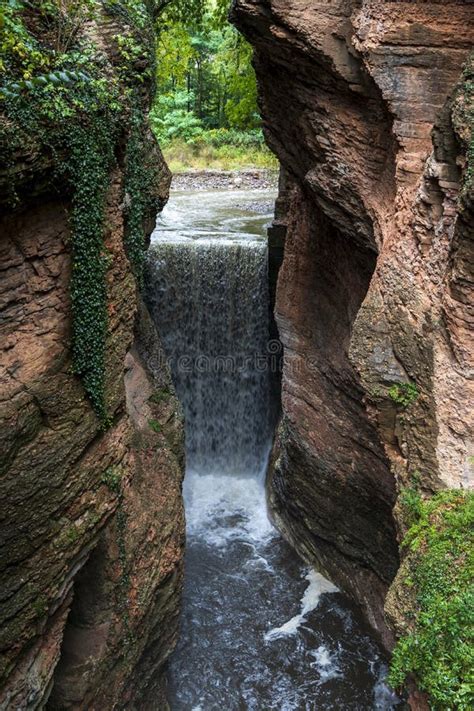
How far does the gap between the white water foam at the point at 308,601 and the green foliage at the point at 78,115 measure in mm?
5074

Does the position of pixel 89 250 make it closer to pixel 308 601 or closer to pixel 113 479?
pixel 113 479

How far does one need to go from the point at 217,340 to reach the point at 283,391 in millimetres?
2801

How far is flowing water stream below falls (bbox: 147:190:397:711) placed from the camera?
838 centimetres

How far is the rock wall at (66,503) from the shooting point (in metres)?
5.14

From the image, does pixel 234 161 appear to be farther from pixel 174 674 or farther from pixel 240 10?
pixel 174 674

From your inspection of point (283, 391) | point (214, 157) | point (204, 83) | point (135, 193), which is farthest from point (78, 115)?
point (204, 83)

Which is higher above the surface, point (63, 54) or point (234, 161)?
point (63, 54)

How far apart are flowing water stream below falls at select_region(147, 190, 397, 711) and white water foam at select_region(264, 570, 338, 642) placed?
0.02m

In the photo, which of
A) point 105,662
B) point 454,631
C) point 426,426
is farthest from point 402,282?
point 105,662

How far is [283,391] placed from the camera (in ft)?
35.6

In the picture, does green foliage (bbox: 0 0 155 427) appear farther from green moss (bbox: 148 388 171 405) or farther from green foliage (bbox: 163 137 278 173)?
green foliage (bbox: 163 137 278 173)

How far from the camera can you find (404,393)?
5.58 metres

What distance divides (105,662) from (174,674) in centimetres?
228

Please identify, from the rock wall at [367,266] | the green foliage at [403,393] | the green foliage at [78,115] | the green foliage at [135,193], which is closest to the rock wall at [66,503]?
the green foliage at [78,115]
